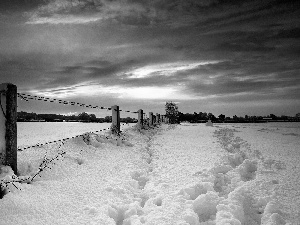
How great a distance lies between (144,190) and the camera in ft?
10.3

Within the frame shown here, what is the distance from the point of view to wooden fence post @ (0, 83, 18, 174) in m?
2.78

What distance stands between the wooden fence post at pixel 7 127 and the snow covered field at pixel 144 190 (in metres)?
0.16

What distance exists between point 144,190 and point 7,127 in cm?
202

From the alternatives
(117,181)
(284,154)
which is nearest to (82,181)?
(117,181)

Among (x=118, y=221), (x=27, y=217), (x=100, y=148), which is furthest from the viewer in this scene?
(x=100, y=148)

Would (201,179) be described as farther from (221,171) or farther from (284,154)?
(284,154)

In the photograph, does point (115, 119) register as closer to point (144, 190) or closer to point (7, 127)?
point (144, 190)

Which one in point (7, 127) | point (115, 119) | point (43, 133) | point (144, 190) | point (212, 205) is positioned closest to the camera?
point (212, 205)

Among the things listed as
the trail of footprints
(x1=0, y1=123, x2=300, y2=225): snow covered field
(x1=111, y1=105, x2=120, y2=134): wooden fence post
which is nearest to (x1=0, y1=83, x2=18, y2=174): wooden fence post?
(x1=0, y1=123, x2=300, y2=225): snow covered field

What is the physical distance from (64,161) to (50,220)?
5.14 ft

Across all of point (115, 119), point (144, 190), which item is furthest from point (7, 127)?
point (115, 119)

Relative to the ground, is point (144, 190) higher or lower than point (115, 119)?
lower

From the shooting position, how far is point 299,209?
2445mm

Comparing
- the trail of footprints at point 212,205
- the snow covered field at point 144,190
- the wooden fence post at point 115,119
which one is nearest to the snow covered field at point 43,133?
the wooden fence post at point 115,119
